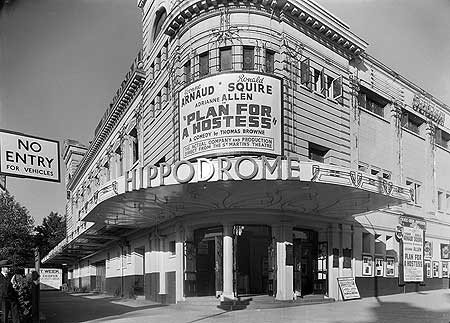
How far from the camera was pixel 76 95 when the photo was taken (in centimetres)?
243

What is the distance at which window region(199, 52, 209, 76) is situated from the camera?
9142 millimetres

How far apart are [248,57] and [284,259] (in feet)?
13.1

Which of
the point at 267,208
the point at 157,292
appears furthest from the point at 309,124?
the point at 157,292

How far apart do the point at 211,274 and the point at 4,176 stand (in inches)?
313

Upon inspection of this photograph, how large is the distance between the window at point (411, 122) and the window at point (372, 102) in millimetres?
1906

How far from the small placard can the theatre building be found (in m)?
0.18

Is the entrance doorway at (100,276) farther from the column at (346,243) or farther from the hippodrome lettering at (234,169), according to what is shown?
the hippodrome lettering at (234,169)

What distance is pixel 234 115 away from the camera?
8.14 meters

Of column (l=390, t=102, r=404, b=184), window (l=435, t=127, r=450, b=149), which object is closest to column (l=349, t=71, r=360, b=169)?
column (l=390, t=102, r=404, b=184)

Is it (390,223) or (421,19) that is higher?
(421,19)

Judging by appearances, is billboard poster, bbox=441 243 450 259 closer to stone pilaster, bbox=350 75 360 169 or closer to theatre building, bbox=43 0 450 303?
theatre building, bbox=43 0 450 303

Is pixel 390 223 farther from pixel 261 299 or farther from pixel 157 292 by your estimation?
pixel 157 292

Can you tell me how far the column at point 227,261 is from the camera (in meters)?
8.92

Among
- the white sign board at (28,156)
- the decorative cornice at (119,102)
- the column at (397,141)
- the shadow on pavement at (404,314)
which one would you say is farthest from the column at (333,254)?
the white sign board at (28,156)
